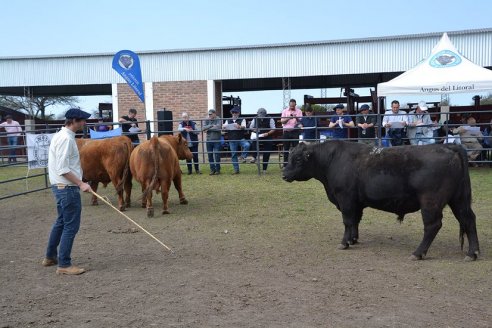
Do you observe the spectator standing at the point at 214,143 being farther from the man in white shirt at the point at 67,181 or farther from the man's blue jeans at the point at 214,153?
the man in white shirt at the point at 67,181

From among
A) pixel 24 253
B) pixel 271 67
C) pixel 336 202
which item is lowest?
pixel 24 253

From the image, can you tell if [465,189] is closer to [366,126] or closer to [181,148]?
[181,148]

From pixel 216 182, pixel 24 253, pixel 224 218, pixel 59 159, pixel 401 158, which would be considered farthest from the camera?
pixel 216 182

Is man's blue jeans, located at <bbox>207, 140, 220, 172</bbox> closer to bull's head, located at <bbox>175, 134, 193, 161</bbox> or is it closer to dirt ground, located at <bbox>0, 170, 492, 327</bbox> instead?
bull's head, located at <bbox>175, 134, 193, 161</bbox>

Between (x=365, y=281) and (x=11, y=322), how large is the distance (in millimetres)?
3147

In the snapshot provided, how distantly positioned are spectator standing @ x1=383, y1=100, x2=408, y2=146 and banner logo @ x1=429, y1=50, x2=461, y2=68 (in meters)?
1.38

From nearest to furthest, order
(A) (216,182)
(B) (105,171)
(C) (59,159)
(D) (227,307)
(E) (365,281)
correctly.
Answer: (D) (227,307), (E) (365,281), (C) (59,159), (B) (105,171), (A) (216,182)

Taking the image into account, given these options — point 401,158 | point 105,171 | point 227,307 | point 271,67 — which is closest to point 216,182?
point 105,171

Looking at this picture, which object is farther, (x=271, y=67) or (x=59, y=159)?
(x=271, y=67)

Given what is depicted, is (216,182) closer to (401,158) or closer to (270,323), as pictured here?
(401,158)

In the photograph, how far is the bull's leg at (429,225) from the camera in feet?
19.2

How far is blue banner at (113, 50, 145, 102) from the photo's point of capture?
43.4ft

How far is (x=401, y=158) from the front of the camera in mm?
6117

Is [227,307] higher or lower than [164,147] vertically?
lower
